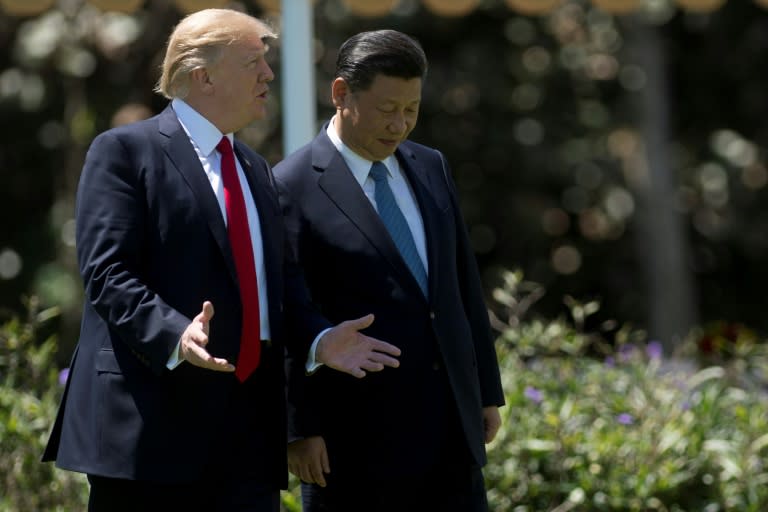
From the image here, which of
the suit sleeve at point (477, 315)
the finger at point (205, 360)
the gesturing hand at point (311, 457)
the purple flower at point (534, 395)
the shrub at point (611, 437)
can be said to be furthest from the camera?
the purple flower at point (534, 395)

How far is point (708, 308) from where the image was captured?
520 inches

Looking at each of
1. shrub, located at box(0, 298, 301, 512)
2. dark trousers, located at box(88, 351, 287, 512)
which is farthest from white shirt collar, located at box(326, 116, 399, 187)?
shrub, located at box(0, 298, 301, 512)

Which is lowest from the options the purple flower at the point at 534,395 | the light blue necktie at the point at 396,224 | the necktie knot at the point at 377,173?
the purple flower at the point at 534,395

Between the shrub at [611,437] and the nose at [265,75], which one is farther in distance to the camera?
the shrub at [611,437]

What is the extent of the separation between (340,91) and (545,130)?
28.1 ft

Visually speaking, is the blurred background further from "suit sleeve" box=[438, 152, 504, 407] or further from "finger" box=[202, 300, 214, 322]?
"finger" box=[202, 300, 214, 322]

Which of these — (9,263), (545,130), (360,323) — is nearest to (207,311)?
(360,323)

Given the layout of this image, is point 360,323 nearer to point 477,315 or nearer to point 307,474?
point 307,474

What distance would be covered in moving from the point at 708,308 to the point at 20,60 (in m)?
6.27

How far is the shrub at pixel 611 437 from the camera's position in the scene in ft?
15.6

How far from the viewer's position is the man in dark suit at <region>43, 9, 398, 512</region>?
9.74 ft

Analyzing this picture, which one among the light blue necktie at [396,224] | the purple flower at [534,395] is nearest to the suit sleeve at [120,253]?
the light blue necktie at [396,224]

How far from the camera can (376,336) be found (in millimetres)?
3279

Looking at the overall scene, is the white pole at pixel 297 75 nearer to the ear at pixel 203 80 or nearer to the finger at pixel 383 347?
the ear at pixel 203 80
